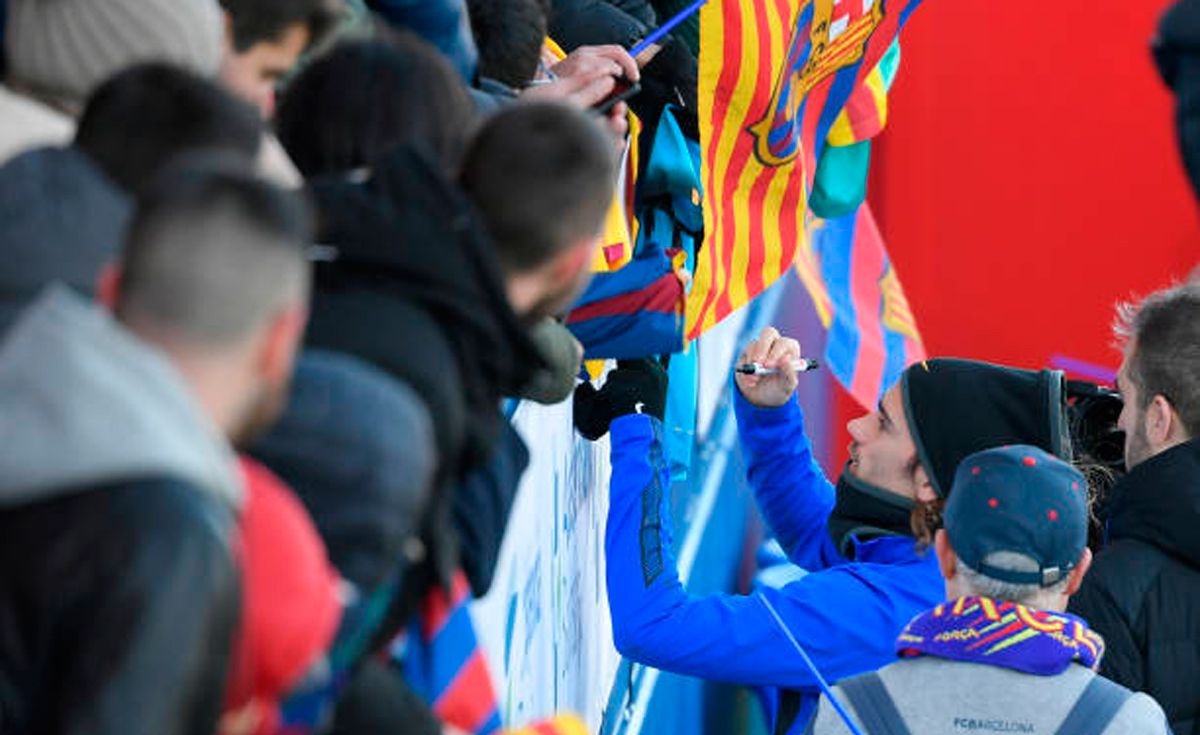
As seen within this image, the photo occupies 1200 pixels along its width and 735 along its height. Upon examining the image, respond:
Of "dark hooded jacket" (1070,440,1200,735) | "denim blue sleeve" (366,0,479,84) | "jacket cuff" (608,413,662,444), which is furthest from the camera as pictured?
"jacket cuff" (608,413,662,444)

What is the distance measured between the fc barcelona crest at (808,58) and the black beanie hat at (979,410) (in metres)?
0.43

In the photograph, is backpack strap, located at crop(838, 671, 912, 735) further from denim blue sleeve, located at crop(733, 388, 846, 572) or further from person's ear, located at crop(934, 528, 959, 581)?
denim blue sleeve, located at crop(733, 388, 846, 572)

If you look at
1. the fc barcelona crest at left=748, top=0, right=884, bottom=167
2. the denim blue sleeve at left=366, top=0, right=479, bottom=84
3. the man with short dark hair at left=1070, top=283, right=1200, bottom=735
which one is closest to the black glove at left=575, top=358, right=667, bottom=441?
the fc barcelona crest at left=748, top=0, right=884, bottom=167

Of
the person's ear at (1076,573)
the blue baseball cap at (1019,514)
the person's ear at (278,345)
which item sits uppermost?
the person's ear at (278,345)

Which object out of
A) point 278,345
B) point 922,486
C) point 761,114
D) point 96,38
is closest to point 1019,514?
point 922,486

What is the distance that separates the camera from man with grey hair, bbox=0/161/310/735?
105cm

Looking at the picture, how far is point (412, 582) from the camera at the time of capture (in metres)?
1.48

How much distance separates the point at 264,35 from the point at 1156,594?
1622 millimetres

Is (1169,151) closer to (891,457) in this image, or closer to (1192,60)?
(891,457)

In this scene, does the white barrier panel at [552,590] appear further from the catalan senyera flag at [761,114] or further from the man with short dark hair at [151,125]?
the man with short dark hair at [151,125]

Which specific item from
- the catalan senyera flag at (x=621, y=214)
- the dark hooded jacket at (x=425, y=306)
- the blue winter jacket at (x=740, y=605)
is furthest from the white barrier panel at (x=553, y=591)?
the dark hooded jacket at (x=425, y=306)

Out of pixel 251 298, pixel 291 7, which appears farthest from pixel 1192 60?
pixel 251 298

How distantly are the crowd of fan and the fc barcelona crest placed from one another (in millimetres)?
1238

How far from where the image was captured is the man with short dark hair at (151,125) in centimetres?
141
